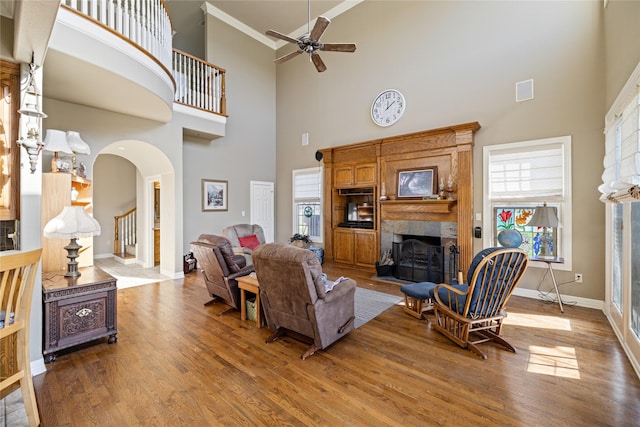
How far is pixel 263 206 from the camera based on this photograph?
7676 mm

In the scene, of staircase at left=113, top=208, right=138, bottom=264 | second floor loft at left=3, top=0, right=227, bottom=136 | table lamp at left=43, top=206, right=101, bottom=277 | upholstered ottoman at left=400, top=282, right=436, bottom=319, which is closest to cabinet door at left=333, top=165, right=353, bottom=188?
upholstered ottoman at left=400, top=282, right=436, bottom=319

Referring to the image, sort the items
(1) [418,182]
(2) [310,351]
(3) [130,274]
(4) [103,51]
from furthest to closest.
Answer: (3) [130,274]
(1) [418,182]
(4) [103,51]
(2) [310,351]

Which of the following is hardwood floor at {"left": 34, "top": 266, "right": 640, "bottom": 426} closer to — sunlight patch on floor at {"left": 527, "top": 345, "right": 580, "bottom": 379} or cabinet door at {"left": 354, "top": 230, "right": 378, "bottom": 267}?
sunlight patch on floor at {"left": 527, "top": 345, "right": 580, "bottom": 379}

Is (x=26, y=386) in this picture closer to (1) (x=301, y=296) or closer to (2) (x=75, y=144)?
(1) (x=301, y=296)

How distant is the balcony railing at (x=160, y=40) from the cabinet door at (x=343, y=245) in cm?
371

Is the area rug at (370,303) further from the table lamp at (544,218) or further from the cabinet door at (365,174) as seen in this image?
the cabinet door at (365,174)

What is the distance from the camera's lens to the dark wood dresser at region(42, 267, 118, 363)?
256cm

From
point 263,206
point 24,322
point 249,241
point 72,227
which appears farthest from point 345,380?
point 263,206

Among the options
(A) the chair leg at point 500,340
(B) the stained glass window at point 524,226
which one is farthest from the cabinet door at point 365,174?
(A) the chair leg at point 500,340

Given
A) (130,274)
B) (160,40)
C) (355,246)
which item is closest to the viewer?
(160,40)

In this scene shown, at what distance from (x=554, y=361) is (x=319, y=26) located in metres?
4.20

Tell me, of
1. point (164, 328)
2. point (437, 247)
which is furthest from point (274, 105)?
point (164, 328)

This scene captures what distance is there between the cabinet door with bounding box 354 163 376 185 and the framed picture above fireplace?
59cm

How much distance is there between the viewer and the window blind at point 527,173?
165 inches
